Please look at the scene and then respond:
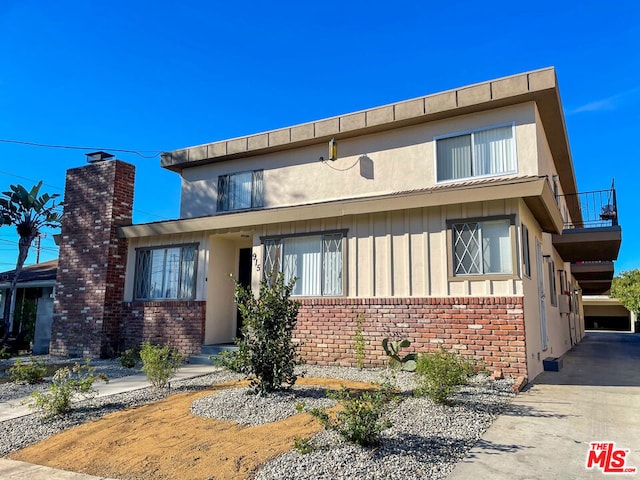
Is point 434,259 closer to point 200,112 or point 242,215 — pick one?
point 242,215

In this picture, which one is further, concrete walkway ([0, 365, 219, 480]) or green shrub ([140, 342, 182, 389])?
green shrub ([140, 342, 182, 389])

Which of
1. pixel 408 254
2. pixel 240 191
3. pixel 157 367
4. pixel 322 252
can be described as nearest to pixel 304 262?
pixel 322 252

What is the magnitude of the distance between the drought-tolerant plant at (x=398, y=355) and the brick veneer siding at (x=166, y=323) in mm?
4790

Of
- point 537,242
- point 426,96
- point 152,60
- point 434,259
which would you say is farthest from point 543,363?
point 152,60

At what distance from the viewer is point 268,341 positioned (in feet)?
20.7

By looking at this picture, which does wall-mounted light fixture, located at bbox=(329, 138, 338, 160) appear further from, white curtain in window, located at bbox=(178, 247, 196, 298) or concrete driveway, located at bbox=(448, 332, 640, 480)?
concrete driveway, located at bbox=(448, 332, 640, 480)

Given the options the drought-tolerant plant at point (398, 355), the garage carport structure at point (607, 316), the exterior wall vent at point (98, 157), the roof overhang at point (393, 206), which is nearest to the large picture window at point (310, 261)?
the roof overhang at point (393, 206)

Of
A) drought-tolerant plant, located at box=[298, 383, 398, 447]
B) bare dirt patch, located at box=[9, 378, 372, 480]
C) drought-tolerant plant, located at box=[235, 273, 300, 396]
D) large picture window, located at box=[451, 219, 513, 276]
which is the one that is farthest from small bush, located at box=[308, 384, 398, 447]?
large picture window, located at box=[451, 219, 513, 276]

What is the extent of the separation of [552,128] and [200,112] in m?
13.7

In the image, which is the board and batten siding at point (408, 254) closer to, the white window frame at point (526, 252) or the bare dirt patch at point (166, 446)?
the white window frame at point (526, 252)

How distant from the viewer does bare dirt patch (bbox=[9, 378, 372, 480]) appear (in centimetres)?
407

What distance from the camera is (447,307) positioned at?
8250 millimetres

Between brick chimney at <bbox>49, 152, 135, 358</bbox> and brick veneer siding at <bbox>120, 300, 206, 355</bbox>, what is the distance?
1.08 feet

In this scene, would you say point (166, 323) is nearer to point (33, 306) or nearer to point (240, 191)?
point (240, 191)
